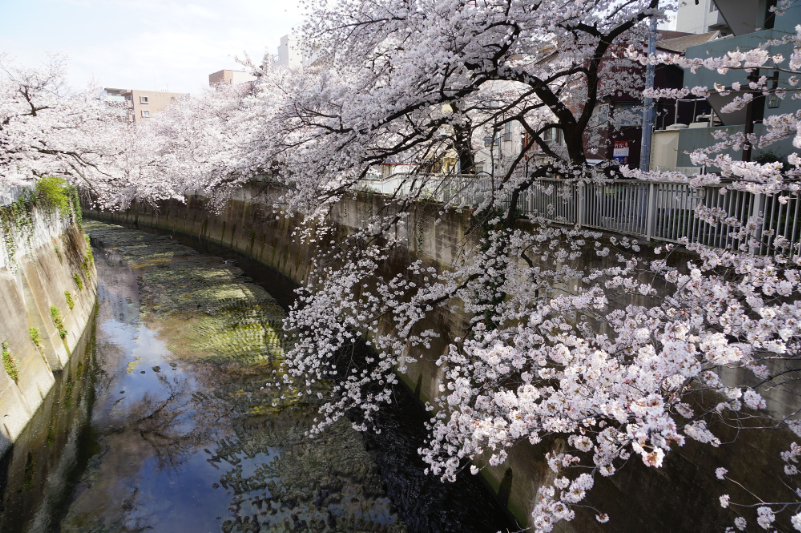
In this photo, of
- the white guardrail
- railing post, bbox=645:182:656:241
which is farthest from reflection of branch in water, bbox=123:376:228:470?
railing post, bbox=645:182:656:241

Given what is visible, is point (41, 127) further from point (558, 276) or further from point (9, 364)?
point (558, 276)

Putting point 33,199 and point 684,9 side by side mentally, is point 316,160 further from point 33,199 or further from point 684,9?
point 684,9

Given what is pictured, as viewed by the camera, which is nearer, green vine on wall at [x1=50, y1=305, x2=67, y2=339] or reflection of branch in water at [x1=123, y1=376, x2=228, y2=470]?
reflection of branch in water at [x1=123, y1=376, x2=228, y2=470]

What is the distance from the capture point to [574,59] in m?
9.59

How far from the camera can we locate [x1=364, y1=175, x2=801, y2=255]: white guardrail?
5.44 meters

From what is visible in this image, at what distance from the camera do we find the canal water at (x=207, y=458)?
28.1ft

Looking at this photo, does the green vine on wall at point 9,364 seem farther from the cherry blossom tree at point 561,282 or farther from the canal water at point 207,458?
the cherry blossom tree at point 561,282

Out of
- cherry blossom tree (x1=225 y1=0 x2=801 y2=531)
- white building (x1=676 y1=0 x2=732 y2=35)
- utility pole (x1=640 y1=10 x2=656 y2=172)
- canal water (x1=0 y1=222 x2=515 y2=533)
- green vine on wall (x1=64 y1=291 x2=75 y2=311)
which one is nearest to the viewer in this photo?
cherry blossom tree (x1=225 y1=0 x2=801 y2=531)

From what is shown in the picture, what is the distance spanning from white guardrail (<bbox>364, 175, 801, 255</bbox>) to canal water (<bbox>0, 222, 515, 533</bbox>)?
5446mm

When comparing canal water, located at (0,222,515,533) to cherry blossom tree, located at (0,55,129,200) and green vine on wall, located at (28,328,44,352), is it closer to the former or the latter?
green vine on wall, located at (28,328,44,352)

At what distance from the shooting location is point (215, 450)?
10.4m

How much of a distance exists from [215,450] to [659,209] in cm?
951

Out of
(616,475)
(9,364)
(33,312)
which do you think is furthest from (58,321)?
(616,475)

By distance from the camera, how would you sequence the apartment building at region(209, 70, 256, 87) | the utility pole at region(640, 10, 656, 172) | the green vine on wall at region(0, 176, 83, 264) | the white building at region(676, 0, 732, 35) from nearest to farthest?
the utility pole at region(640, 10, 656, 172) → the green vine on wall at region(0, 176, 83, 264) → the white building at region(676, 0, 732, 35) → the apartment building at region(209, 70, 256, 87)
